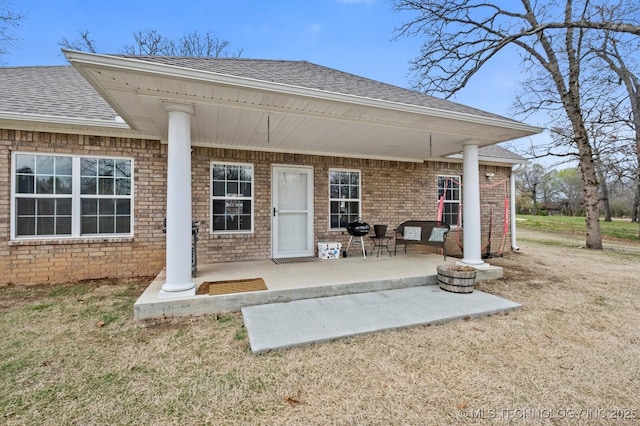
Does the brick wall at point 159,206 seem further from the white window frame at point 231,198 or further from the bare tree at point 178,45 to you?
the bare tree at point 178,45

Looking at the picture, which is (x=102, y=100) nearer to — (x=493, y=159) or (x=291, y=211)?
(x=291, y=211)

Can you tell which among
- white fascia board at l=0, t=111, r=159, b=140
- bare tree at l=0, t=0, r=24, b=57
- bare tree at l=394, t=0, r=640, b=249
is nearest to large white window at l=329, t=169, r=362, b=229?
white fascia board at l=0, t=111, r=159, b=140

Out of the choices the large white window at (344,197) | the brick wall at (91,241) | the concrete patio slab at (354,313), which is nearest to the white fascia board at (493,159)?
the large white window at (344,197)

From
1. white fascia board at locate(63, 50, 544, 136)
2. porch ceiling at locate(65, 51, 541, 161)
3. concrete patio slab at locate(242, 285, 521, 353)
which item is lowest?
concrete patio slab at locate(242, 285, 521, 353)

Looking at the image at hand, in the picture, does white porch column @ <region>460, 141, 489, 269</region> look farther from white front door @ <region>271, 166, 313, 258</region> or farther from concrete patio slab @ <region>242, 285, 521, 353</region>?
white front door @ <region>271, 166, 313, 258</region>

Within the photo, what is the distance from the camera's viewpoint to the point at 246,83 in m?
3.29

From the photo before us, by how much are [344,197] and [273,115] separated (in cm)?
324

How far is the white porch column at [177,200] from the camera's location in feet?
12.0

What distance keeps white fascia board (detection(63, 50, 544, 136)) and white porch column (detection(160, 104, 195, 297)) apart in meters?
0.68

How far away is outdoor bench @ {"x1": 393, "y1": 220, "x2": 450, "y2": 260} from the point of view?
6.08 meters

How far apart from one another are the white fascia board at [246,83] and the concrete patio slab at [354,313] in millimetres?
2658

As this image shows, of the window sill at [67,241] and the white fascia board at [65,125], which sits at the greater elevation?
the white fascia board at [65,125]

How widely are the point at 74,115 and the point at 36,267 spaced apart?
2.65 metres

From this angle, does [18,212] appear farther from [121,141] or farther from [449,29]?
[449,29]
